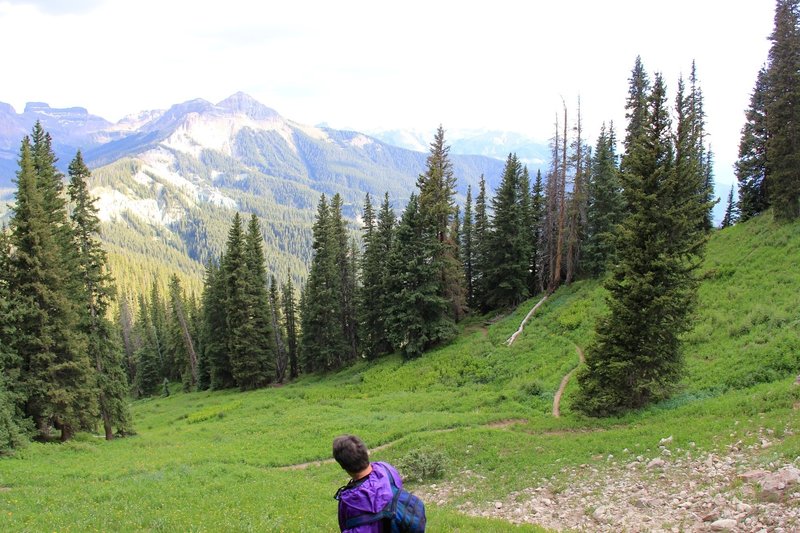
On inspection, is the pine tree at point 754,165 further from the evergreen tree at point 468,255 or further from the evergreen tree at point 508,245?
the evergreen tree at point 468,255

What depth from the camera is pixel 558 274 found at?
42.8 meters

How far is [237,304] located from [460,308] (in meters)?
22.9

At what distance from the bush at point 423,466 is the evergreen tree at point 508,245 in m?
32.8

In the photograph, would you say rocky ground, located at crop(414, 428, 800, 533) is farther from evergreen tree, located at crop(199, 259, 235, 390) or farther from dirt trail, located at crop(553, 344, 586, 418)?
evergreen tree, located at crop(199, 259, 235, 390)

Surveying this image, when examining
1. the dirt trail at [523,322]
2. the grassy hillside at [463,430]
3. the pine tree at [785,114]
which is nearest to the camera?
the grassy hillside at [463,430]

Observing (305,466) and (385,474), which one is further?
(305,466)

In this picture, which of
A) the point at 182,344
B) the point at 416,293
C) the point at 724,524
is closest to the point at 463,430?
the point at 724,524

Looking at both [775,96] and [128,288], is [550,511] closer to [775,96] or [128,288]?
[775,96]

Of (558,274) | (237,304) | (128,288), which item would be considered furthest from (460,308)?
(128,288)

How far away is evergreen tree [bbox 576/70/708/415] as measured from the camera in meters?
17.2

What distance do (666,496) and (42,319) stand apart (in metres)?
30.2

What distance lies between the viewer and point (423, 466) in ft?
54.6

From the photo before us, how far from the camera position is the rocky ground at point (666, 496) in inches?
372

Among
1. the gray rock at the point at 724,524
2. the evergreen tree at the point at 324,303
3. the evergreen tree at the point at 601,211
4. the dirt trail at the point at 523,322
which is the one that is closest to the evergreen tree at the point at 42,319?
the evergreen tree at the point at 324,303
